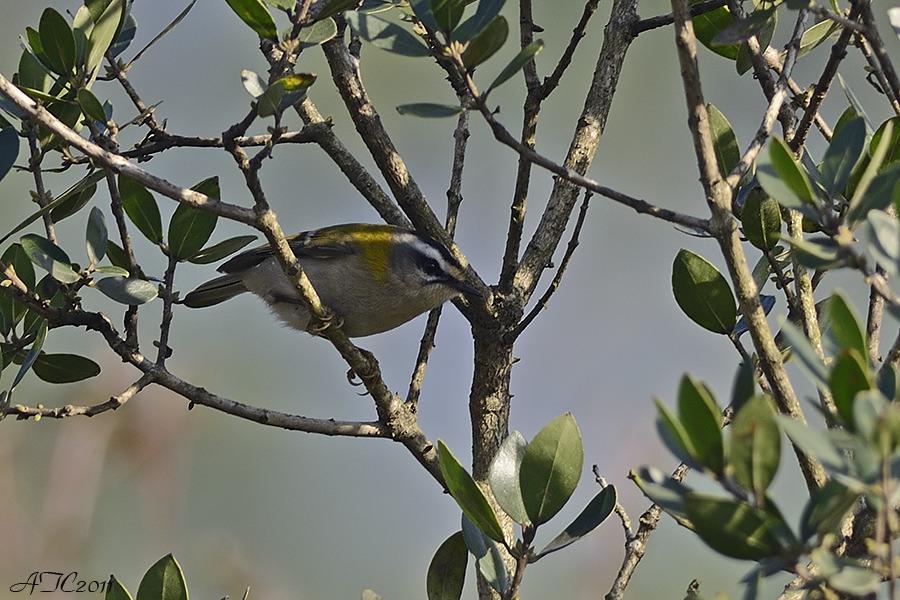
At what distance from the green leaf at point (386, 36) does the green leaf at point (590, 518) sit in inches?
22.2

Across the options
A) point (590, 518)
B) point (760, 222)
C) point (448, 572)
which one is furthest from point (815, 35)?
point (448, 572)

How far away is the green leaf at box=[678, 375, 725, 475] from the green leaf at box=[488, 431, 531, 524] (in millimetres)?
381

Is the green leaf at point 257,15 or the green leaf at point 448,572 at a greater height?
the green leaf at point 257,15

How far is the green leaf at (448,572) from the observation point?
1.23m

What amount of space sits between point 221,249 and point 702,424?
117 centimetres

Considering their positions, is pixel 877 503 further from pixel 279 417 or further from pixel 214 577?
pixel 214 577

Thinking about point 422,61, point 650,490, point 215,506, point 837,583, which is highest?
point 422,61

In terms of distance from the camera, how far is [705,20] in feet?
5.23

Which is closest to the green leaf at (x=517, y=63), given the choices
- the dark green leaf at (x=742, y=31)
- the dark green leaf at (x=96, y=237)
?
the dark green leaf at (x=742, y=31)

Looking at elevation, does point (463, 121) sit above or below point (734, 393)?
above

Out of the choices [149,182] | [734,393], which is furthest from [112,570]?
[734,393]

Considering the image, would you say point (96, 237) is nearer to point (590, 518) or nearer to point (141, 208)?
point (141, 208)

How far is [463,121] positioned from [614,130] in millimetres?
2080

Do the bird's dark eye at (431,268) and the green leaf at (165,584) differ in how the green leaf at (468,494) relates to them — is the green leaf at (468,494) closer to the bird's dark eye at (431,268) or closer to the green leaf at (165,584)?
the green leaf at (165,584)
